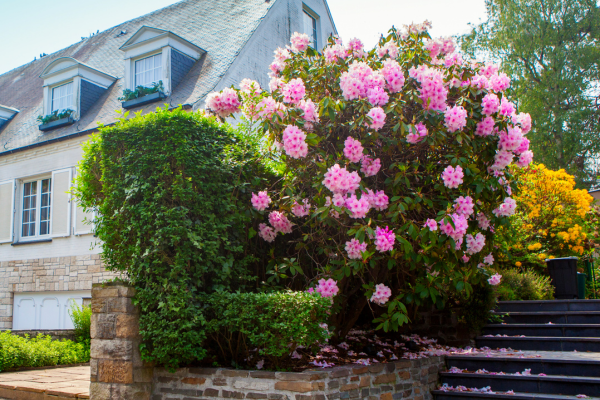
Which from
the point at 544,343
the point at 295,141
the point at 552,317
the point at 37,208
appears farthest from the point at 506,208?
the point at 37,208

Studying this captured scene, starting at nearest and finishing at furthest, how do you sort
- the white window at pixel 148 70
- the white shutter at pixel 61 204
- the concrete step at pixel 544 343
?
the concrete step at pixel 544 343
the white shutter at pixel 61 204
the white window at pixel 148 70

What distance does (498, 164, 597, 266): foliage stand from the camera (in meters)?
9.59

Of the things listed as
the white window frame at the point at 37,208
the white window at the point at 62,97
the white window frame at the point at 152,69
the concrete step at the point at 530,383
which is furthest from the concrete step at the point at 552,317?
the white window at the point at 62,97

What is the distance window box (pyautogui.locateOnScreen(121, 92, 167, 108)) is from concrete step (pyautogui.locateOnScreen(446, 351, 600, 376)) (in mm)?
7545

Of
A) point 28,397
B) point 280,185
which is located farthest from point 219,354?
point 28,397

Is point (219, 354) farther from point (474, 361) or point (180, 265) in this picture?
point (474, 361)

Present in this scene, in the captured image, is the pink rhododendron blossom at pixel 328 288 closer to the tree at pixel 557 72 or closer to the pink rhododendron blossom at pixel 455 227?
the pink rhododendron blossom at pixel 455 227

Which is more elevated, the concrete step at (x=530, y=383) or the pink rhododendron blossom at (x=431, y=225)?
the pink rhododendron blossom at (x=431, y=225)

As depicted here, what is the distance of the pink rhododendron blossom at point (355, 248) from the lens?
400 cm

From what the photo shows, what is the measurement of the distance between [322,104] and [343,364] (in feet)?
7.84

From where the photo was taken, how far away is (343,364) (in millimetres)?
4547

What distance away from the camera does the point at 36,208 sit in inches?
446

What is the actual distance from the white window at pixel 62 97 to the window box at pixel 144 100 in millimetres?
2090

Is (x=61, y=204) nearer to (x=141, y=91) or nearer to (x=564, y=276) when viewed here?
(x=141, y=91)
